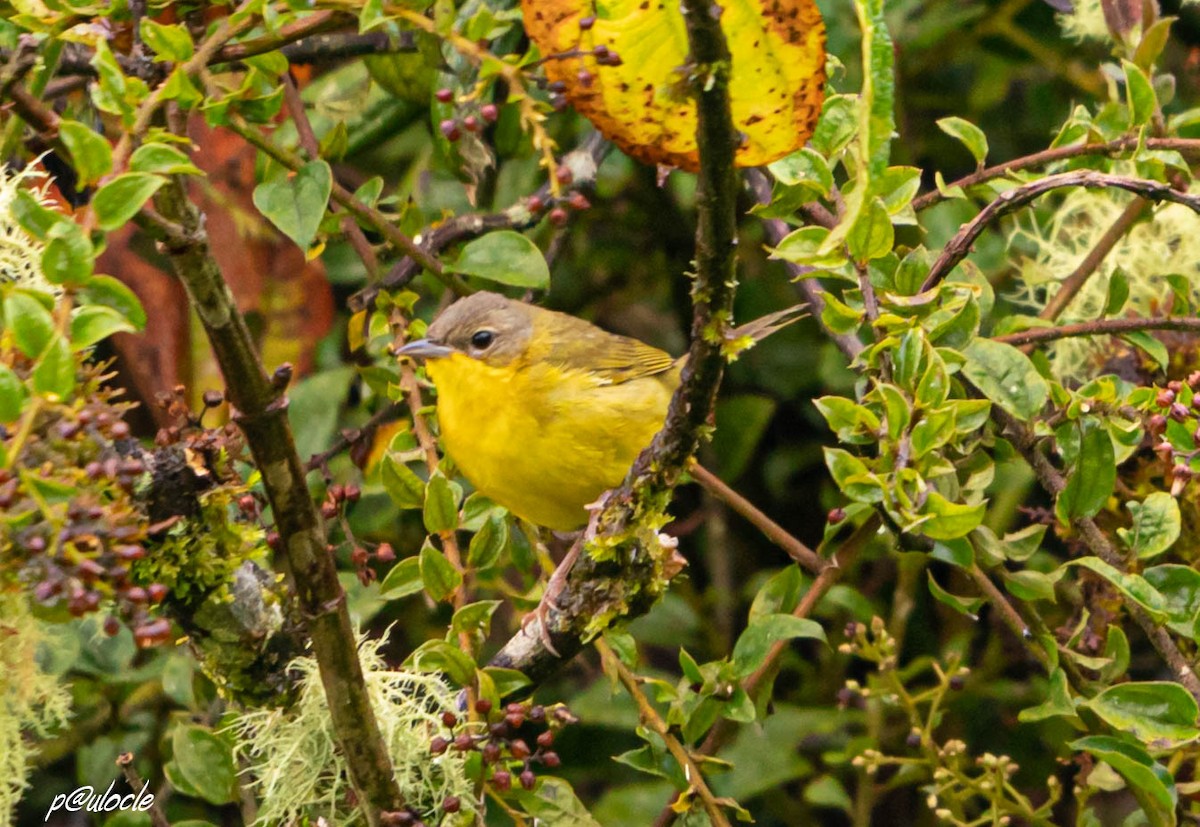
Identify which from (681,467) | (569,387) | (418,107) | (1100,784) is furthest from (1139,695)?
(418,107)

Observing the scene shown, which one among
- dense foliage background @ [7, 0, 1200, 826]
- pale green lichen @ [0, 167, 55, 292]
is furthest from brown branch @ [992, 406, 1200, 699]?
pale green lichen @ [0, 167, 55, 292]

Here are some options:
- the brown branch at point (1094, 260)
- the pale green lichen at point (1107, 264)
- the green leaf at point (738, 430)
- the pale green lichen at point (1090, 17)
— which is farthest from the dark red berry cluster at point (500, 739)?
the pale green lichen at point (1090, 17)

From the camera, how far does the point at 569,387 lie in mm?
2799

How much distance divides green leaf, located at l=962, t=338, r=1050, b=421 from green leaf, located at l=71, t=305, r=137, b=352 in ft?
4.16

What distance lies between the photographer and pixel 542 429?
8.83 ft

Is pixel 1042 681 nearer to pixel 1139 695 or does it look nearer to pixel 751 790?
pixel 751 790

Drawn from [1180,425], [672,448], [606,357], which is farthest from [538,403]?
[1180,425]

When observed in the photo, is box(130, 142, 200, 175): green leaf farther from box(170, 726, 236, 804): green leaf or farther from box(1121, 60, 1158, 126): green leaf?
box(1121, 60, 1158, 126): green leaf

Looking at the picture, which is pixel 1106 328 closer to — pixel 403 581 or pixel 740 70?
pixel 740 70

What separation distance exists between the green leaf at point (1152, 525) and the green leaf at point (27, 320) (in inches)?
59.9

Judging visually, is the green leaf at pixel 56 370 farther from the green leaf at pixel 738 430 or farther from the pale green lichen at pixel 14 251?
the green leaf at pixel 738 430

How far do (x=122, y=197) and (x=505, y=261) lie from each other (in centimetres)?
111

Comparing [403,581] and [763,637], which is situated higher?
[403,581]

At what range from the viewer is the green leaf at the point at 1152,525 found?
6.49ft
